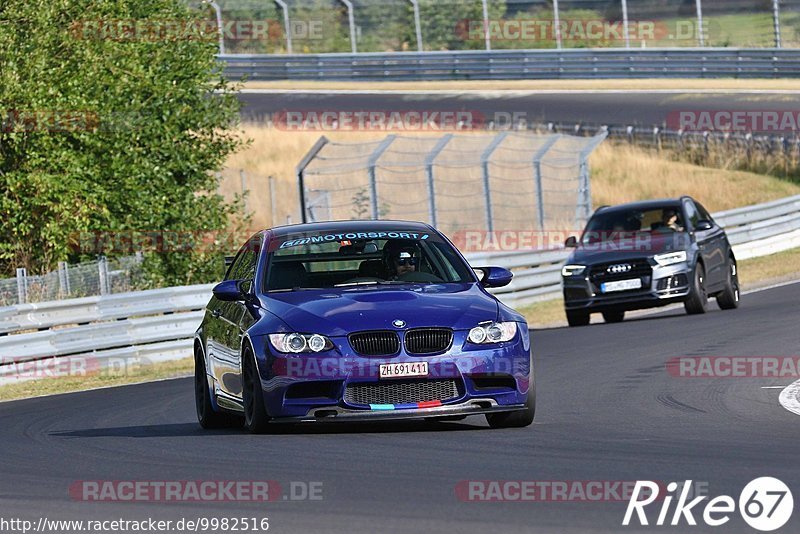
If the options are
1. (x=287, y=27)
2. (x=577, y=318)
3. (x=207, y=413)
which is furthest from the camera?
(x=287, y=27)

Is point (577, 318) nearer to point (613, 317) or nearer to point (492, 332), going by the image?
point (613, 317)

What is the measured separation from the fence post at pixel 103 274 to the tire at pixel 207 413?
9.07 metres

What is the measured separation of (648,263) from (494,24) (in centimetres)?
3015

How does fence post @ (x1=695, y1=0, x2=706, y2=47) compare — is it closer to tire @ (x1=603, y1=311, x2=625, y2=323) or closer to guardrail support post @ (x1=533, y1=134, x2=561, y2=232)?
guardrail support post @ (x1=533, y1=134, x2=561, y2=232)

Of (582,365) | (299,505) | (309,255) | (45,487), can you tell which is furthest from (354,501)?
(582,365)

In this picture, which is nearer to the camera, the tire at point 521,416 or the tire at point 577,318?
the tire at point 521,416

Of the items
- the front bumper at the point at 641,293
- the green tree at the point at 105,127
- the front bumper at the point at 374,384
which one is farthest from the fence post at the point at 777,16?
the front bumper at the point at 374,384

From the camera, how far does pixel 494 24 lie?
51062mm

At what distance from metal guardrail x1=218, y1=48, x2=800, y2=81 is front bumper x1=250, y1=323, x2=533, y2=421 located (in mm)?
37997

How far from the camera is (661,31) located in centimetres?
4881

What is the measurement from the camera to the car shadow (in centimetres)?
1091

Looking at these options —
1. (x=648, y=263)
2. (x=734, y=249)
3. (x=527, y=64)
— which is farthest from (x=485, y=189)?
(x=527, y=64)

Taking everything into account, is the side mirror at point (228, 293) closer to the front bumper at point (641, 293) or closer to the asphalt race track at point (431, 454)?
the asphalt race track at point (431, 454)

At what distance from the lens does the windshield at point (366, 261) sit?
451 inches
